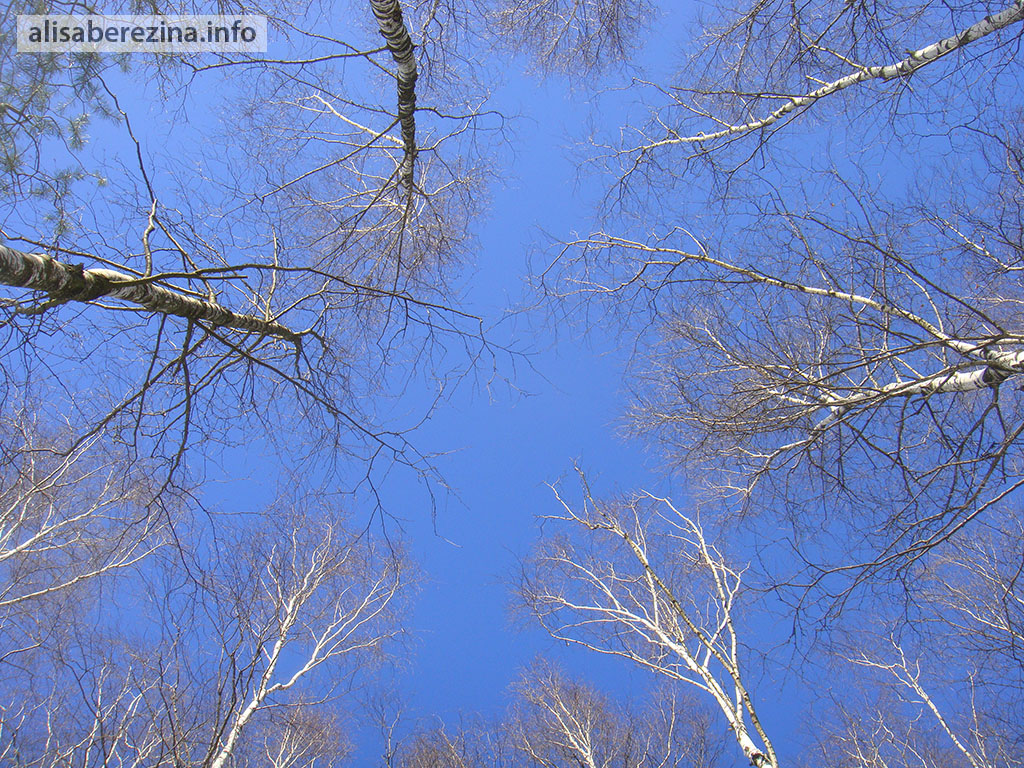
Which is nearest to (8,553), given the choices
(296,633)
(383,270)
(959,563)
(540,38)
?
(296,633)

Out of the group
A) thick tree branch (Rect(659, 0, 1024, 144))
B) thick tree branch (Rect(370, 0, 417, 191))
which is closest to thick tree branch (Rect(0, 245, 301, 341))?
thick tree branch (Rect(370, 0, 417, 191))

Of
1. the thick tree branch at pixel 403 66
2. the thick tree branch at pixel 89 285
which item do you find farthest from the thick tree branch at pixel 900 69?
the thick tree branch at pixel 89 285

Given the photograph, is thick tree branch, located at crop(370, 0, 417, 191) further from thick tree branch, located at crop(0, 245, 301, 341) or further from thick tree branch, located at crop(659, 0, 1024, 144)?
thick tree branch, located at crop(659, 0, 1024, 144)

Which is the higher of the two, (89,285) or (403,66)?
(403,66)

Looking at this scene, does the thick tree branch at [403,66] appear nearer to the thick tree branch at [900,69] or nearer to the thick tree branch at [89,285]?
the thick tree branch at [89,285]

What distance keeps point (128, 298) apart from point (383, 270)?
212 centimetres

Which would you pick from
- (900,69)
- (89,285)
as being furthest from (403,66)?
(900,69)

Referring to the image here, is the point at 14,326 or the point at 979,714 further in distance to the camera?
the point at 979,714

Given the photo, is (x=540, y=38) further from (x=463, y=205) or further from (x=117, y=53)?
(x=117, y=53)

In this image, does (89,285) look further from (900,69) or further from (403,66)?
(900,69)

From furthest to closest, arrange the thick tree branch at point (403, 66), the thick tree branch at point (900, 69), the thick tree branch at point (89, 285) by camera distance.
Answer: the thick tree branch at point (900, 69)
the thick tree branch at point (403, 66)
the thick tree branch at point (89, 285)

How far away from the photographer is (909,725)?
27.1 ft

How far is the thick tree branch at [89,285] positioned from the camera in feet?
7.29

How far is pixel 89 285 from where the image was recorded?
2475 mm
